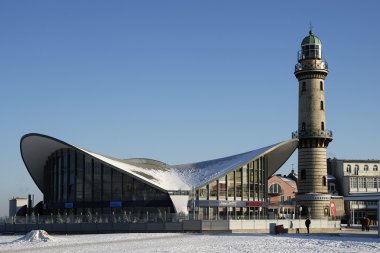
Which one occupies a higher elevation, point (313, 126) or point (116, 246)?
point (313, 126)

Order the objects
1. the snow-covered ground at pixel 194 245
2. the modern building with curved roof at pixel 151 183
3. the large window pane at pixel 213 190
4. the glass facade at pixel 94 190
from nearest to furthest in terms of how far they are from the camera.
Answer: the snow-covered ground at pixel 194 245 < the glass facade at pixel 94 190 < the modern building with curved roof at pixel 151 183 < the large window pane at pixel 213 190

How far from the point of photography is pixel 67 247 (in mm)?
37344

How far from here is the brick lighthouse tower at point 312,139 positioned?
76.8 m

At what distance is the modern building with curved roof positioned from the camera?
220 ft

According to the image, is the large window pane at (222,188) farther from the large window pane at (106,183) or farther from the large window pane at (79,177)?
the large window pane at (79,177)

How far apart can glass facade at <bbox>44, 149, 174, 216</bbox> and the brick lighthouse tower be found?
19.4 metres

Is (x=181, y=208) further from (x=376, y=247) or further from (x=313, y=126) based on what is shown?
(x=376, y=247)

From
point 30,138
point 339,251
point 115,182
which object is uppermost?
point 30,138

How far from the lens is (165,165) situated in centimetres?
8238

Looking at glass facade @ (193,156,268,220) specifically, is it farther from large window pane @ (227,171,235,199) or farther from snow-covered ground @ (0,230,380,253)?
snow-covered ground @ (0,230,380,253)

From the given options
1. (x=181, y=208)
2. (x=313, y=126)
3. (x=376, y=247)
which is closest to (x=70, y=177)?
(x=181, y=208)

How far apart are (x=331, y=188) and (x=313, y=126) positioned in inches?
1254

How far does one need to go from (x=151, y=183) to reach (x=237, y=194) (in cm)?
1022

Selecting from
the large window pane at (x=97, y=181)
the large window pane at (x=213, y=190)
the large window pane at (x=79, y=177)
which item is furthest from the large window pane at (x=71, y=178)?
the large window pane at (x=213, y=190)
